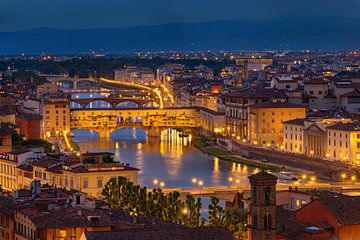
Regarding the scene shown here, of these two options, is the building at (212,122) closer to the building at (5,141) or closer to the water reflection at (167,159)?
the water reflection at (167,159)

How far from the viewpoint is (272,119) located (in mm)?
29531

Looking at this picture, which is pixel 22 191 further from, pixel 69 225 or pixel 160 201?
pixel 69 225

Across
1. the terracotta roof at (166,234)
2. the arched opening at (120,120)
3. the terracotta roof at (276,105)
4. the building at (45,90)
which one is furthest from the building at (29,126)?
the terracotta roof at (166,234)

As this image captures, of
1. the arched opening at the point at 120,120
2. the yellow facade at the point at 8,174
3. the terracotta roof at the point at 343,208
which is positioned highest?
the terracotta roof at the point at 343,208

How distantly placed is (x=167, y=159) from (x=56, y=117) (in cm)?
1045

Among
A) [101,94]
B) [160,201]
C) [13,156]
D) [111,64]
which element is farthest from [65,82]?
[160,201]

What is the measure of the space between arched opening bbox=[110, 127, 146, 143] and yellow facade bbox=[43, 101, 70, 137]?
152 cm

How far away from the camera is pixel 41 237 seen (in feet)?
30.8

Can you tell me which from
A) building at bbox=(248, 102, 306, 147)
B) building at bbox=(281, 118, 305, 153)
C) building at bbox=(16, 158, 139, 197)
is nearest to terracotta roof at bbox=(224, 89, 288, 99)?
building at bbox=(248, 102, 306, 147)

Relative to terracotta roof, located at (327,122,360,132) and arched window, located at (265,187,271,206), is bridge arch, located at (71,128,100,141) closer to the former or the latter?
terracotta roof, located at (327,122,360,132)

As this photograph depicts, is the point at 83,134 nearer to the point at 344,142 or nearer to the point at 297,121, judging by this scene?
the point at 297,121

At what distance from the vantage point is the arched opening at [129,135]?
33.5 metres

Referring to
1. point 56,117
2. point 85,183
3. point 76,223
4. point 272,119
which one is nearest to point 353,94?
point 272,119

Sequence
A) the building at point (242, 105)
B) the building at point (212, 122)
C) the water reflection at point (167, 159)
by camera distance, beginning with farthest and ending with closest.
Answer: the building at point (212, 122) → the building at point (242, 105) → the water reflection at point (167, 159)
